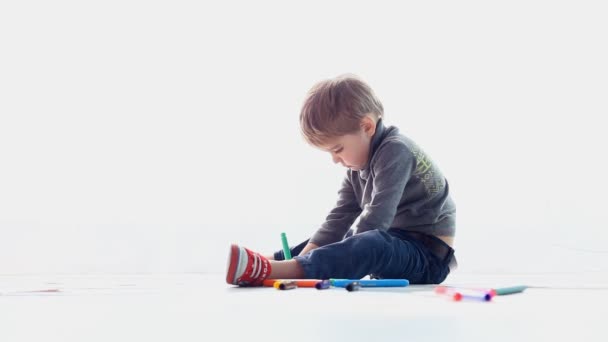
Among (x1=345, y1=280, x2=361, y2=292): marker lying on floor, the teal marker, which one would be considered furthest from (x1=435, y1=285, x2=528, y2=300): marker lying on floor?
(x1=345, y1=280, x2=361, y2=292): marker lying on floor

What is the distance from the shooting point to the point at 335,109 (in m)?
1.33

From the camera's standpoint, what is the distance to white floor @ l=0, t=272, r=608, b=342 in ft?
1.82

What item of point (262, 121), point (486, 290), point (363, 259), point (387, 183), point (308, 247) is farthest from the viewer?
point (262, 121)

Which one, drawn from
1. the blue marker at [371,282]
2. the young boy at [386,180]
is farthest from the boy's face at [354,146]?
the blue marker at [371,282]

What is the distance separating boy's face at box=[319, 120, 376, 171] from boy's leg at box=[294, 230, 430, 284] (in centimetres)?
20

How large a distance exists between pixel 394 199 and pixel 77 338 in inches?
30.7

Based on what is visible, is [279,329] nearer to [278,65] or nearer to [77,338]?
[77,338]

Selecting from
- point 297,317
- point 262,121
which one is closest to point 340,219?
point 262,121

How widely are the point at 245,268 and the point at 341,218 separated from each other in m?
0.48

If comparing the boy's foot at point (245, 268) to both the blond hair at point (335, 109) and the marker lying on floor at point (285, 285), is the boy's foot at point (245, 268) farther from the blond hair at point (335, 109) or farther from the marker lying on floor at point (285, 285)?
the blond hair at point (335, 109)

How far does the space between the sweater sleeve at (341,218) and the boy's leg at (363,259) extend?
0.24 meters

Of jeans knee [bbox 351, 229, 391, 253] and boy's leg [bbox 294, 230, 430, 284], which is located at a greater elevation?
jeans knee [bbox 351, 229, 391, 253]

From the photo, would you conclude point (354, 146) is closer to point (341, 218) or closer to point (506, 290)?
point (341, 218)

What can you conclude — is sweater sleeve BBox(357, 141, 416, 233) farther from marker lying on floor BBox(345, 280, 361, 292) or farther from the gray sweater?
marker lying on floor BBox(345, 280, 361, 292)
